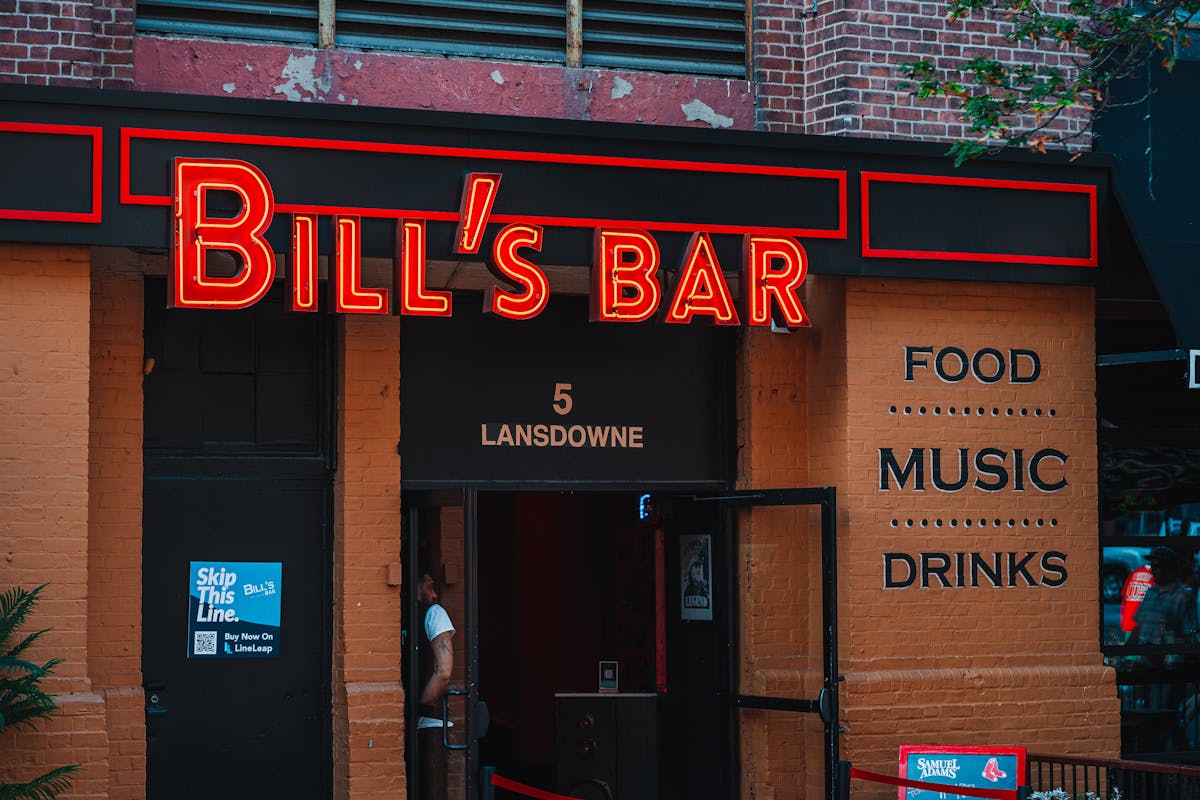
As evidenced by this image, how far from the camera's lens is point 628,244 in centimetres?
1105

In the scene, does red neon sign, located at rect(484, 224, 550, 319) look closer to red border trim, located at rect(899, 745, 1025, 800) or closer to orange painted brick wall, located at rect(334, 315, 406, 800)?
orange painted brick wall, located at rect(334, 315, 406, 800)

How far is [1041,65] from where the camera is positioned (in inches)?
497

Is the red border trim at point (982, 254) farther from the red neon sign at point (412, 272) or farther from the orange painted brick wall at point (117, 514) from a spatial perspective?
the orange painted brick wall at point (117, 514)

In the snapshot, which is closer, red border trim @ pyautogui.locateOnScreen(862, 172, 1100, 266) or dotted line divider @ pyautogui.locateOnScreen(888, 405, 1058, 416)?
red border trim @ pyautogui.locateOnScreen(862, 172, 1100, 266)

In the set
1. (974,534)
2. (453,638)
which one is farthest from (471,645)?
(974,534)

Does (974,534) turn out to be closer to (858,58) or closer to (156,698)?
(858,58)

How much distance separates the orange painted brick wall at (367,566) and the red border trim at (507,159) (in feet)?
3.36

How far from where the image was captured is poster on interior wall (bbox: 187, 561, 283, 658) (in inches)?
435

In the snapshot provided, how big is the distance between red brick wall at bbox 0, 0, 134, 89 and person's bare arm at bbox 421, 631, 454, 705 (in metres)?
4.30

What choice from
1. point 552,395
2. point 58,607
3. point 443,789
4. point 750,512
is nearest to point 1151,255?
point 750,512

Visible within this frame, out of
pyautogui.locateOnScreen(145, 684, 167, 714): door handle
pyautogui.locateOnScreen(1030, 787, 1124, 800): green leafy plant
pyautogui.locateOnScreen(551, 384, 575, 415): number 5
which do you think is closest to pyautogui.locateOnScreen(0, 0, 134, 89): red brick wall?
pyautogui.locateOnScreen(551, 384, 575, 415): number 5

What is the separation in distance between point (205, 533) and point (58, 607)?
131 cm

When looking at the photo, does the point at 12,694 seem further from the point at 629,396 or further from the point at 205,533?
the point at 629,396

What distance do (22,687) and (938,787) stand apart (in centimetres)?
572
